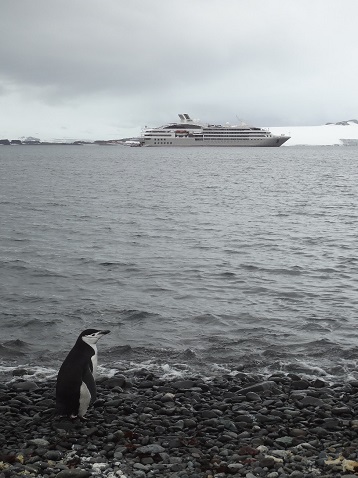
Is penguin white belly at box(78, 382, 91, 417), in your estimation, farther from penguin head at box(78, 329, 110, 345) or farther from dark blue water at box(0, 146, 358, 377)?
dark blue water at box(0, 146, 358, 377)

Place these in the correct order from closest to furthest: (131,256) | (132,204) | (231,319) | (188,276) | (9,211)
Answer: (231,319), (188,276), (131,256), (9,211), (132,204)

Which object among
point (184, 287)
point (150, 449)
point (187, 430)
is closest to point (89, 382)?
point (187, 430)

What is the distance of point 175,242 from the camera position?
26906 mm

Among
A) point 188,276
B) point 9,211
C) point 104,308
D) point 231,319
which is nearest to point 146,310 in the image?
point 104,308

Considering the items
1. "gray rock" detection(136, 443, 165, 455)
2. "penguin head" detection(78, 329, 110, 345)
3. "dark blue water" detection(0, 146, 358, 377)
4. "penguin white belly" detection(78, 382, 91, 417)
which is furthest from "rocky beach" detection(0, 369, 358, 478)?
"dark blue water" detection(0, 146, 358, 377)

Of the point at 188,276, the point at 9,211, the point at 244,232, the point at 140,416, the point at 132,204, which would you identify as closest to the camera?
the point at 140,416

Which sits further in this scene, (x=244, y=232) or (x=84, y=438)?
(x=244, y=232)

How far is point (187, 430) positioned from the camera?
26.2 ft

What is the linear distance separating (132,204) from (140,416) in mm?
35222

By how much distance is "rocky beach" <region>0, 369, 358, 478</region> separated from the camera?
6.87 meters

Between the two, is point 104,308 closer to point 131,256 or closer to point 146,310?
point 146,310

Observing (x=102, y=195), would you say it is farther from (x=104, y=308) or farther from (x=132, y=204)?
(x=104, y=308)

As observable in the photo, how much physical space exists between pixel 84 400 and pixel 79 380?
27 centimetres

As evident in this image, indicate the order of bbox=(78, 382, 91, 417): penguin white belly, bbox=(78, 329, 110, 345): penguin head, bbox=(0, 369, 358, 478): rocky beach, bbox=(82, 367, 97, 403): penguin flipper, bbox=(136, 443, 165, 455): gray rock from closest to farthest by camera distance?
bbox=(0, 369, 358, 478): rocky beach, bbox=(136, 443, 165, 455): gray rock, bbox=(78, 382, 91, 417): penguin white belly, bbox=(82, 367, 97, 403): penguin flipper, bbox=(78, 329, 110, 345): penguin head
